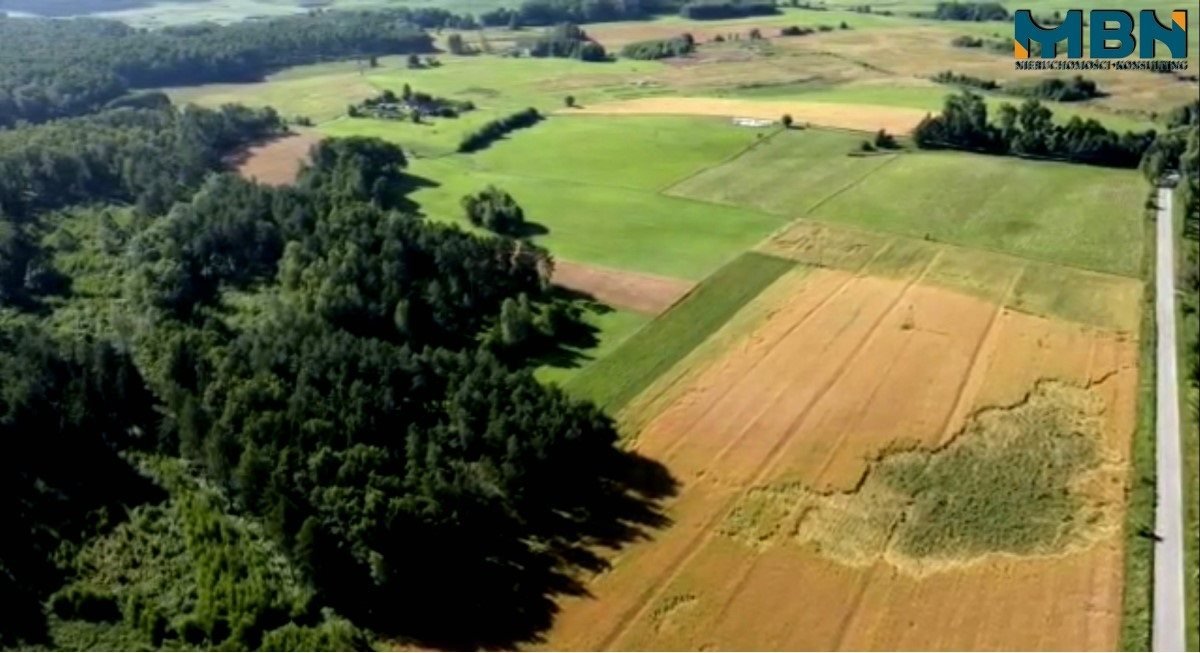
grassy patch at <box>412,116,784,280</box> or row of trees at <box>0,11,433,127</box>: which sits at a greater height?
row of trees at <box>0,11,433,127</box>

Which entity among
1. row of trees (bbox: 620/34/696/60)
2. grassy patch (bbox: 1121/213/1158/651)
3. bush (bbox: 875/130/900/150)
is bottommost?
grassy patch (bbox: 1121/213/1158/651)

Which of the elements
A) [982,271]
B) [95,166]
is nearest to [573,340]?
[982,271]

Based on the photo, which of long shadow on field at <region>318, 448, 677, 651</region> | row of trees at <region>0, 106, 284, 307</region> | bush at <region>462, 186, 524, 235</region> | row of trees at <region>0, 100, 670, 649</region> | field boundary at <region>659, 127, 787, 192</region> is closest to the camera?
long shadow on field at <region>318, 448, 677, 651</region>

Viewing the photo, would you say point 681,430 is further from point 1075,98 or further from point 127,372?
point 1075,98

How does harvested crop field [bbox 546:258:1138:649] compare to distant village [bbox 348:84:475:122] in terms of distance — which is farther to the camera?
distant village [bbox 348:84:475:122]

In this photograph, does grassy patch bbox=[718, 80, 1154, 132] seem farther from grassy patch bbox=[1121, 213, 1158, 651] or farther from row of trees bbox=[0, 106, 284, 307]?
row of trees bbox=[0, 106, 284, 307]

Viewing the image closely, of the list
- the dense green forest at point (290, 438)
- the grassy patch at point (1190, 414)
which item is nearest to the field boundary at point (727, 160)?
the dense green forest at point (290, 438)

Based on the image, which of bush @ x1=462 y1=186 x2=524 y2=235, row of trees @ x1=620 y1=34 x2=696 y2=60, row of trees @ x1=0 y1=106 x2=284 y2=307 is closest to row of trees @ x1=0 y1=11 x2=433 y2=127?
row of trees @ x1=0 y1=106 x2=284 y2=307

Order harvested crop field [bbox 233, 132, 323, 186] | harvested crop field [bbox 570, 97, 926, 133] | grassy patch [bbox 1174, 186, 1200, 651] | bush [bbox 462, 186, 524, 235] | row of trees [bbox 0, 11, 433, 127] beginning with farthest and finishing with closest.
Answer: row of trees [bbox 0, 11, 433, 127] < harvested crop field [bbox 570, 97, 926, 133] < harvested crop field [bbox 233, 132, 323, 186] < bush [bbox 462, 186, 524, 235] < grassy patch [bbox 1174, 186, 1200, 651]
